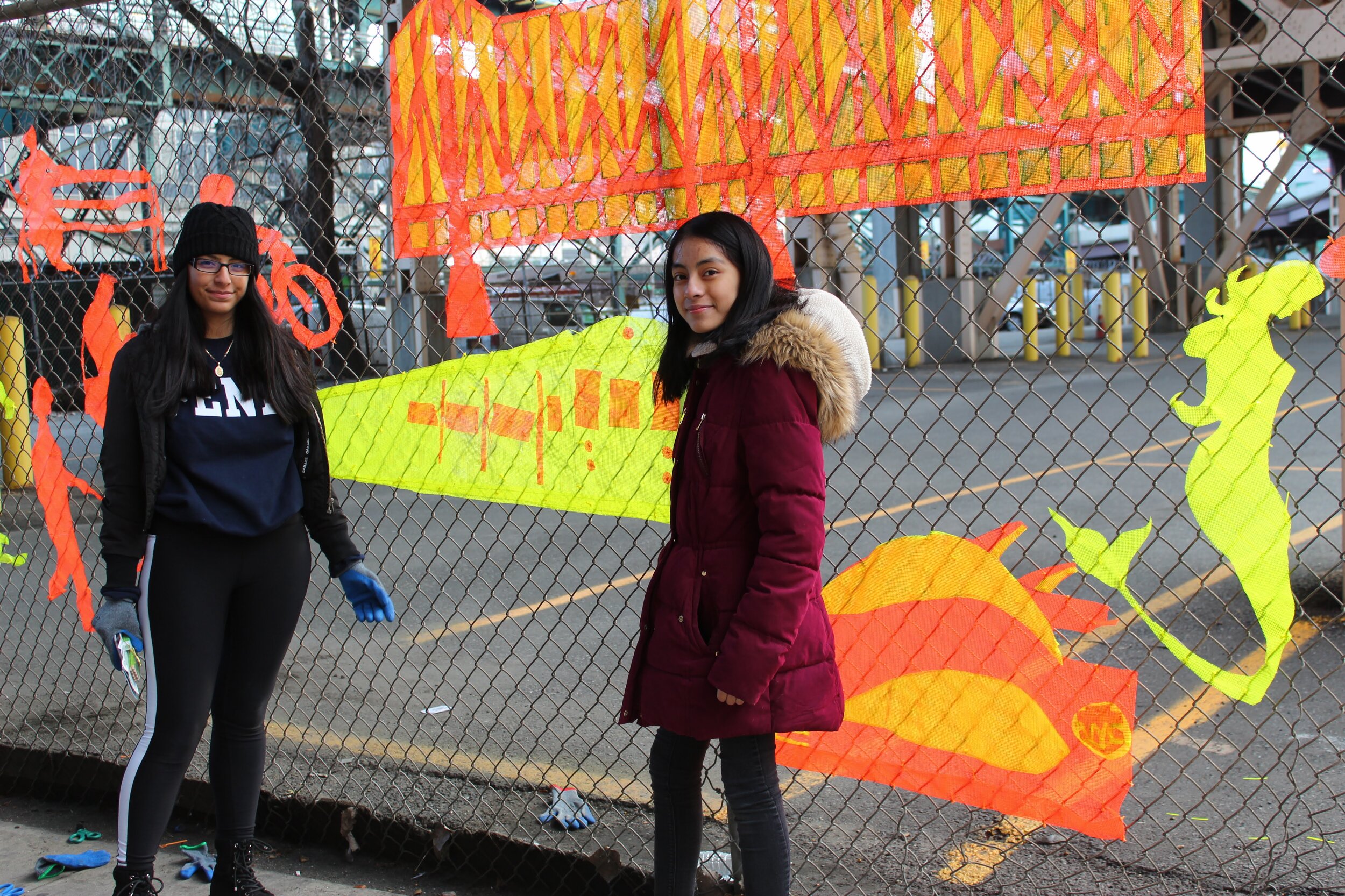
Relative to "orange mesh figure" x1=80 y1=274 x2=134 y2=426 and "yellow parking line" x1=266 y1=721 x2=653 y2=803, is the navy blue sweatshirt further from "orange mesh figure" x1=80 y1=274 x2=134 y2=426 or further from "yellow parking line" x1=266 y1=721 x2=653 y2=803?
"orange mesh figure" x1=80 y1=274 x2=134 y2=426

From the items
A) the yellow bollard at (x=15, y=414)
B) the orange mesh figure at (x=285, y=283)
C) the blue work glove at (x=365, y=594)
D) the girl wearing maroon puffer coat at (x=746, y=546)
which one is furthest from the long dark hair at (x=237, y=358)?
the yellow bollard at (x=15, y=414)

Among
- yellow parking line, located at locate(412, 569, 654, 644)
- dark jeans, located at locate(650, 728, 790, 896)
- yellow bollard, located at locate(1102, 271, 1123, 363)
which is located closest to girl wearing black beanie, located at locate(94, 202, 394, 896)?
dark jeans, located at locate(650, 728, 790, 896)

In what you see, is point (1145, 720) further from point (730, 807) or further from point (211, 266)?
point (211, 266)

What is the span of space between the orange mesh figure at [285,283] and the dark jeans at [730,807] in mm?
1660

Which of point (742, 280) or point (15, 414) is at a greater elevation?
point (742, 280)

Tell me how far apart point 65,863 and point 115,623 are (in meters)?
1.03

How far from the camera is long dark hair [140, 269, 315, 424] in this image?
239 cm

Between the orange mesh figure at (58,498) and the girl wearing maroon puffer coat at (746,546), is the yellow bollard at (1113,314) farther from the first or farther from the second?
the girl wearing maroon puffer coat at (746,546)

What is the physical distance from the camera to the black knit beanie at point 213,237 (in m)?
2.43

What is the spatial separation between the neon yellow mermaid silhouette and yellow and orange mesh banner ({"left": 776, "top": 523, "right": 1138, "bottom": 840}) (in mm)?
178

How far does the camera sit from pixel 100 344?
3676mm

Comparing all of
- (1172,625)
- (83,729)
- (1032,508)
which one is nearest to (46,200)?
(83,729)

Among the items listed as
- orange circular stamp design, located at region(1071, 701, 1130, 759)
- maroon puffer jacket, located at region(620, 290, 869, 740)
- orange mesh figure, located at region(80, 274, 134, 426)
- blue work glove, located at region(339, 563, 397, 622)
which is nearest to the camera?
maroon puffer jacket, located at region(620, 290, 869, 740)

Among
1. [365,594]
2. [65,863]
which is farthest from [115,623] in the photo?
[65,863]
